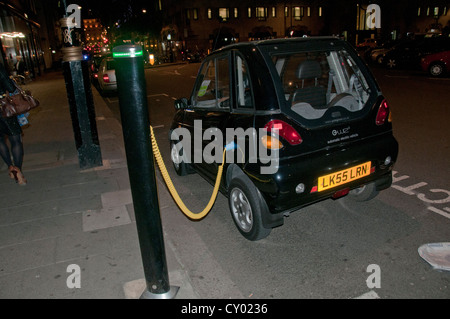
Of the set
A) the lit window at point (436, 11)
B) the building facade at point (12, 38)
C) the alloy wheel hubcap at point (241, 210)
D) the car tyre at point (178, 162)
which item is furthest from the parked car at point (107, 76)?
the lit window at point (436, 11)

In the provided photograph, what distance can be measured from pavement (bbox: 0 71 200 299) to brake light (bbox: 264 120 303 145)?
4.75 feet

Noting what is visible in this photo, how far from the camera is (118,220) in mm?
4117

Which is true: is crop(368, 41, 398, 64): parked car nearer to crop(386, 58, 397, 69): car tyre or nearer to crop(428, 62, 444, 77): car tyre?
crop(386, 58, 397, 69): car tyre

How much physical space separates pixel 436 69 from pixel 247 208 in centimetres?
1495

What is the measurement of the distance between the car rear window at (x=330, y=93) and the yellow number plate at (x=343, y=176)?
1.59 ft

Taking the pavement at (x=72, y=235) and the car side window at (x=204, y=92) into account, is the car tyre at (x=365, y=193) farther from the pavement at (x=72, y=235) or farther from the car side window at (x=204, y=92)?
the pavement at (x=72, y=235)

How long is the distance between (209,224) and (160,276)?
4.83ft

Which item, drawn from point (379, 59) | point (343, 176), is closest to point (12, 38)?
point (379, 59)

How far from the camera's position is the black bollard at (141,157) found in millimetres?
2209

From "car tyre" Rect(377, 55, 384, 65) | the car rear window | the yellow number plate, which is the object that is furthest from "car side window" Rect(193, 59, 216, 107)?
"car tyre" Rect(377, 55, 384, 65)

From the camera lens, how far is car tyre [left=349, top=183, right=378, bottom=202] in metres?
4.10
